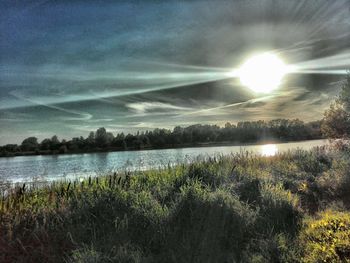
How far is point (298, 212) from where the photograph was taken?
8867mm

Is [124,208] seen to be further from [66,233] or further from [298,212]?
[298,212]

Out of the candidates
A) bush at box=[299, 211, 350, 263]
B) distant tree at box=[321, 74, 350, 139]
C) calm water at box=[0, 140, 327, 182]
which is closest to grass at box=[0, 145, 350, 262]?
bush at box=[299, 211, 350, 263]

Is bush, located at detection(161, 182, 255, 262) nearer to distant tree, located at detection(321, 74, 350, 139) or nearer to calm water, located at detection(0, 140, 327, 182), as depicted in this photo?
calm water, located at detection(0, 140, 327, 182)

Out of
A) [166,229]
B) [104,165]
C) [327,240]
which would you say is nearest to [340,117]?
[104,165]

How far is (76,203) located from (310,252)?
17.8 ft

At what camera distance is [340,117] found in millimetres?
34000

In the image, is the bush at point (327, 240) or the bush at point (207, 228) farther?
the bush at point (207, 228)

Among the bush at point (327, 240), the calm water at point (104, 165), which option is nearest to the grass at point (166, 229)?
the bush at point (327, 240)

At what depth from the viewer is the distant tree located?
111ft

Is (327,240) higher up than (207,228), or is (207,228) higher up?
(207,228)

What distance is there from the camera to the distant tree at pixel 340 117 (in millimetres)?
33697

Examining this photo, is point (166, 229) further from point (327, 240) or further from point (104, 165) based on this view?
point (104, 165)

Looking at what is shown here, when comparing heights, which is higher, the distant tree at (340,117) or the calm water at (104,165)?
the distant tree at (340,117)

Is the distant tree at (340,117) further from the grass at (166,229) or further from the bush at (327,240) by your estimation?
the bush at (327,240)
